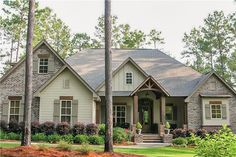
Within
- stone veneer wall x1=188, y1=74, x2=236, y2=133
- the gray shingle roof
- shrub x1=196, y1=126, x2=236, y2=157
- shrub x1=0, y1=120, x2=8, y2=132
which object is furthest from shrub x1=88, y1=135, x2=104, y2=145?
shrub x1=196, y1=126, x2=236, y2=157

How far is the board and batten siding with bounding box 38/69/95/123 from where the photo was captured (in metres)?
23.7

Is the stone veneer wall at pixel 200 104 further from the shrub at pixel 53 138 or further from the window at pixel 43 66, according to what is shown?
the window at pixel 43 66

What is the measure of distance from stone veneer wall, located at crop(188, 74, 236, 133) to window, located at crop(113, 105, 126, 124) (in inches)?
204

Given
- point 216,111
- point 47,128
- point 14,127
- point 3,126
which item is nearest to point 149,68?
point 216,111

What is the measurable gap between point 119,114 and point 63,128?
587 centimetres

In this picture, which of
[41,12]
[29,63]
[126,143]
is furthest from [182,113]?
[41,12]

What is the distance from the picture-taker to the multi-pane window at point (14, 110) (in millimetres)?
24297

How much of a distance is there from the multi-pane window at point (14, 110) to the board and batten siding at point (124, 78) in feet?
24.5

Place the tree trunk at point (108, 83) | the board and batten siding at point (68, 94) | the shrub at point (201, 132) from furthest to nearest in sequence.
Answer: the board and batten siding at point (68, 94)
the shrub at point (201, 132)
the tree trunk at point (108, 83)

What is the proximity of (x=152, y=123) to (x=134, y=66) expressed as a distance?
193 inches

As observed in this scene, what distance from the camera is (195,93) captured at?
83.8 feet

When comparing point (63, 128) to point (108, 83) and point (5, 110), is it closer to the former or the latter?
point (5, 110)

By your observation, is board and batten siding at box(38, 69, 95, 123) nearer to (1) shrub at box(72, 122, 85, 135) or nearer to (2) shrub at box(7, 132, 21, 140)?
(1) shrub at box(72, 122, 85, 135)

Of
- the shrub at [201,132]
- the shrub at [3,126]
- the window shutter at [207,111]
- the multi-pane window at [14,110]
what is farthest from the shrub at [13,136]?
the window shutter at [207,111]
